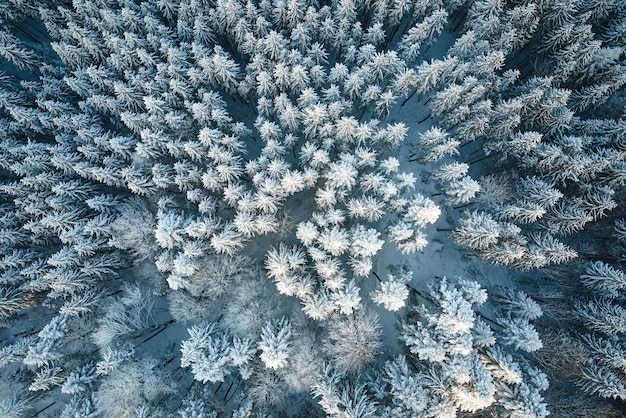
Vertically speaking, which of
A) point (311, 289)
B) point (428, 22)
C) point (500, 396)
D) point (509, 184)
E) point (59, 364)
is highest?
point (428, 22)

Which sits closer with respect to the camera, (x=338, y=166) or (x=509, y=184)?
(x=338, y=166)

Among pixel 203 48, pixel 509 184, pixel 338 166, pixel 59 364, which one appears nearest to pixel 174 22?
pixel 203 48

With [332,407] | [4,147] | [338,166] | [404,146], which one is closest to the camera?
[332,407]

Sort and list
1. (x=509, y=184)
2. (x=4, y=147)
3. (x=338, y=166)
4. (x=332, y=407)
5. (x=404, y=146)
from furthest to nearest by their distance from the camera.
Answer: (x=404, y=146)
(x=509, y=184)
(x=4, y=147)
(x=338, y=166)
(x=332, y=407)

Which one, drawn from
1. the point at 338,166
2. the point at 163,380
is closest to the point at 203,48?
the point at 338,166

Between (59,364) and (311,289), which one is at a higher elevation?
(311,289)

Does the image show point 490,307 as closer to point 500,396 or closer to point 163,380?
point 500,396
